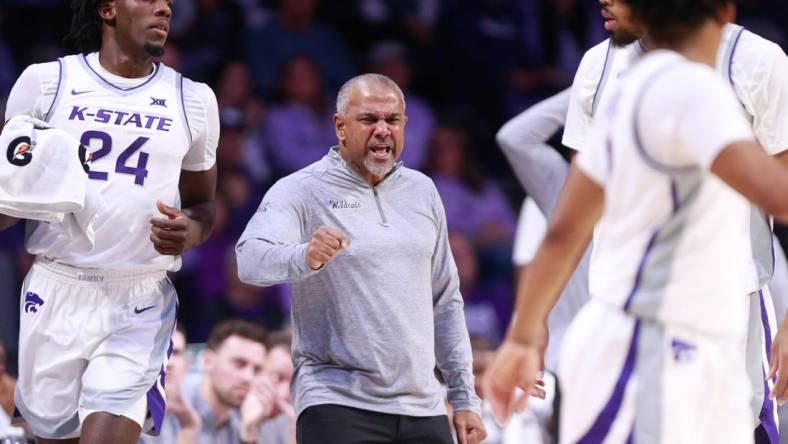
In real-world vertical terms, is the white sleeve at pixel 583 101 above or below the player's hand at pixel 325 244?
above

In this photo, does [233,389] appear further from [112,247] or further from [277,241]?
[277,241]

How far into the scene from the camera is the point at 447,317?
19.3ft

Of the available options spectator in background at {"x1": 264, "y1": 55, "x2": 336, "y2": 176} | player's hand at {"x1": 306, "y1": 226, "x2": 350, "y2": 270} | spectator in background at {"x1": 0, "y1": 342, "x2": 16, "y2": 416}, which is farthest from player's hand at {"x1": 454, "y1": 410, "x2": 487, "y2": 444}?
spectator in background at {"x1": 264, "y1": 55, "x2": 336, "y2": 176}

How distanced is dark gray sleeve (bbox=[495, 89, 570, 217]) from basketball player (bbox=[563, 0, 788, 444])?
53.7 inches

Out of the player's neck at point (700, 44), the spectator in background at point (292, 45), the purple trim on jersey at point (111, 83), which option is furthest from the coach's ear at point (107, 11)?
the spectator in background at point (292, 45)

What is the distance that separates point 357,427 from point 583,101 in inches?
60.5

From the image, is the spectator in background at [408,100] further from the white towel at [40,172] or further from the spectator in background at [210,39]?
the white towel at [40,172]

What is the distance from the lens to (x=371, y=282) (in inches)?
218

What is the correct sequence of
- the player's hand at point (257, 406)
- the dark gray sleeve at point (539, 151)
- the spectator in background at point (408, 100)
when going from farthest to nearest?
the spectator in background at point (408, 100) → the player's hand at point (257, 406) → the dark gray sleeve at point (539, 151)

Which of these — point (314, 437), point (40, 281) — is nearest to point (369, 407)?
point (314, 437)

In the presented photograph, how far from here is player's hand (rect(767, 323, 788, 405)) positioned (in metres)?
4.96

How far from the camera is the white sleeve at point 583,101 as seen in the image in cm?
551

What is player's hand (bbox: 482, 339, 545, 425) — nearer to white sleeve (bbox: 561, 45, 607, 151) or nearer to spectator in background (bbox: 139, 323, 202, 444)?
white sleeve (bbox: 561, 45, 607, 151)

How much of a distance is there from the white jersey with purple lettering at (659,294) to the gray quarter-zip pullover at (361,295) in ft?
6.27
